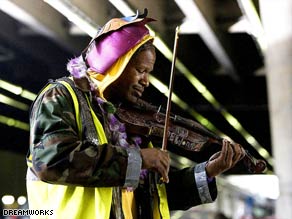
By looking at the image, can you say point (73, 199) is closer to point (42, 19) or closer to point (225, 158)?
point (225, 158)

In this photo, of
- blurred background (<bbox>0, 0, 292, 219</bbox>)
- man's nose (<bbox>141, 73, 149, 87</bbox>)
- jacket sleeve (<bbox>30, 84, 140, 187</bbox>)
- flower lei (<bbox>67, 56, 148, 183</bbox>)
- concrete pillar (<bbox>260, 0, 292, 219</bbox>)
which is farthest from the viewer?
concrete pillar (<bbox>260, 0, 292, 219</bbox>)

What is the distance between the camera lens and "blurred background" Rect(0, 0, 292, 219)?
506 cm

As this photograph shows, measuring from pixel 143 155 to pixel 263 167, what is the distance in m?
0.74

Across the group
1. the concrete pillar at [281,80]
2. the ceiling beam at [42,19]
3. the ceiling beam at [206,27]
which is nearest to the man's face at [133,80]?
the ceiling beam at [42,19]

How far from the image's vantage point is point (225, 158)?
2.24 metres

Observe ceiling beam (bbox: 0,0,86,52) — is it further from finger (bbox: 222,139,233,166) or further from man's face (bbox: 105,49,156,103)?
finger (bbox: 222,139,233,166)

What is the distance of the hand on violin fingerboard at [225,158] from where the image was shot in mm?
2242

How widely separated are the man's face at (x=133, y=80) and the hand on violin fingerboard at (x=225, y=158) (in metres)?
0.41

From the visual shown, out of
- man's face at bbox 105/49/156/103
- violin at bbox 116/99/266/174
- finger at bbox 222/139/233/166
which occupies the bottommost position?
finger at bbox 222/139/233/166

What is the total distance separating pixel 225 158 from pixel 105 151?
2.13ft

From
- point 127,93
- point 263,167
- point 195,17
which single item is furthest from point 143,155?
point 195,17

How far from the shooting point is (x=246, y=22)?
23.4 ft

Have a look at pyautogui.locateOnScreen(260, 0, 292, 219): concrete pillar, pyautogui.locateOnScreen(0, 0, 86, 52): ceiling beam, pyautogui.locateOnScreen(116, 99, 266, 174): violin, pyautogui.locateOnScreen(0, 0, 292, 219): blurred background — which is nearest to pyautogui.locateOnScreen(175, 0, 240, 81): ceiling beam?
pyautogui.locateOnScreen(0, 0, 292, 219): blurred background

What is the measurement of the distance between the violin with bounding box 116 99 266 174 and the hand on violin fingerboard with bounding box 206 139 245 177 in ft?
0.20
